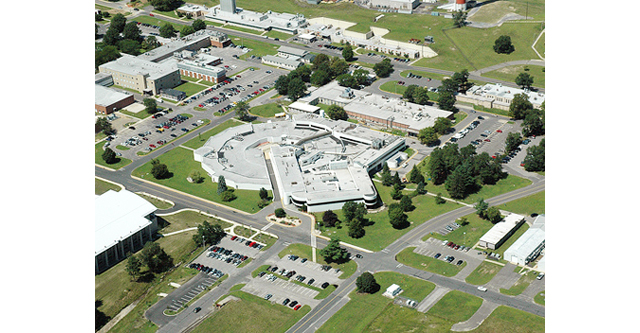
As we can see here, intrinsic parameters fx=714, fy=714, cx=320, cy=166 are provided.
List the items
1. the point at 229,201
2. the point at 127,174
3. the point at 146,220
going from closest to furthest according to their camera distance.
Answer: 1. the point at 146,220
2. the point at 229,201
3. the point at 127,174

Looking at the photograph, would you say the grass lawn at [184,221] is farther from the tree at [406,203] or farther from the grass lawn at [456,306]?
the grass lawn at [456,306]

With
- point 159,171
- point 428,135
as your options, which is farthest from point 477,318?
point 159,171

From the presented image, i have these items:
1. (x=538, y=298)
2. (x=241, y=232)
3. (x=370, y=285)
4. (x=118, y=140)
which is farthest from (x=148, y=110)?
(x=538, y=298)

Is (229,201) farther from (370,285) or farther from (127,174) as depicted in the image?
(370,285)

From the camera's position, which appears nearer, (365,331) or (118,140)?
(365,331)

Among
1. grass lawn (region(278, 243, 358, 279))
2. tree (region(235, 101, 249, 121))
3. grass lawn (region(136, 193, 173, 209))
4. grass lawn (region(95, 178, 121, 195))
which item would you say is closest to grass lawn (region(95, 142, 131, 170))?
grass lawn (region(95, 178, 121, 195))

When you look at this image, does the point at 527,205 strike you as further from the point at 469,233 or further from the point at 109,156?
the point at 109,156

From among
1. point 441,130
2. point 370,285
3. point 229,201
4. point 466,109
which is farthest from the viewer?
point 466,109

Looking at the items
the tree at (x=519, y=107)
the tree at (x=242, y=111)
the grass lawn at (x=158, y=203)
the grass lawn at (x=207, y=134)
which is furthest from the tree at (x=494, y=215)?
the tree at (x=242, y=111)
